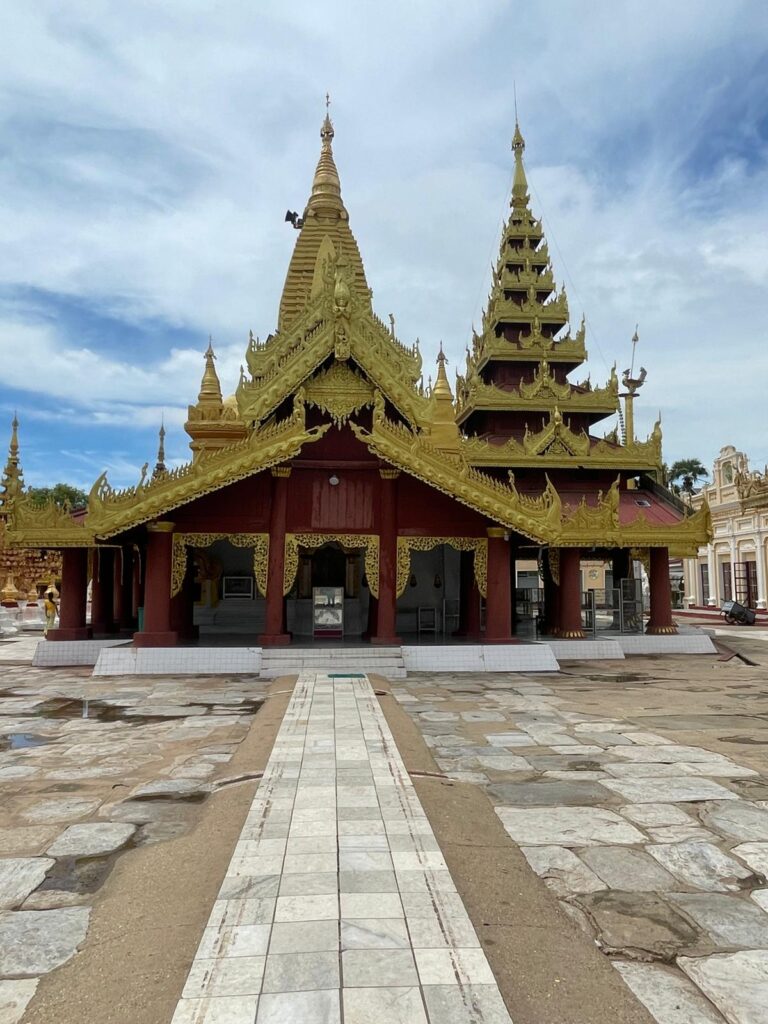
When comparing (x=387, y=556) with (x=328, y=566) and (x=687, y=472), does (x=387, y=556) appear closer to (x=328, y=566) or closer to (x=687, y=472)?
(x=328, y=566)

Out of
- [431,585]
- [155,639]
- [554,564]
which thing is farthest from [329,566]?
[155,639]

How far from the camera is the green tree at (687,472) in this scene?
67188 mm

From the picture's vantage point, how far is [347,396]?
14906 mm

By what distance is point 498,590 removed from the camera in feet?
48.9

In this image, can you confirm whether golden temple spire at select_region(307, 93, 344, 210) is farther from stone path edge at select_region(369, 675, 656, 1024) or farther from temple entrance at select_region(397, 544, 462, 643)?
stone path edge at select_region(369, 675, 656, 1024)

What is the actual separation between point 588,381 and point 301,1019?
23960 millimetres

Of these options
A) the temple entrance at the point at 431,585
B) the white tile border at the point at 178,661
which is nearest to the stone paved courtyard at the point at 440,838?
the white tile border at the point at 178,661

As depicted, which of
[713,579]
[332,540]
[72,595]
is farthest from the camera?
[713,579]

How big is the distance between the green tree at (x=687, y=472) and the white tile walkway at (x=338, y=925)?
6794 centimetres

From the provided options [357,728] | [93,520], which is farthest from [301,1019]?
[93,520]

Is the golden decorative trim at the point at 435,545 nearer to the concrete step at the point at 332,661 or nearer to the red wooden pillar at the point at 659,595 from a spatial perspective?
the concrete step at the point at 332,661

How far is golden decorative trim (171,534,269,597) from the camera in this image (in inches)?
562

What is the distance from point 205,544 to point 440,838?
10773 millimetres

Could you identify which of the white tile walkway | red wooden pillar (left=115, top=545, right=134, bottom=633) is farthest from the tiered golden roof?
the white tile walkway
